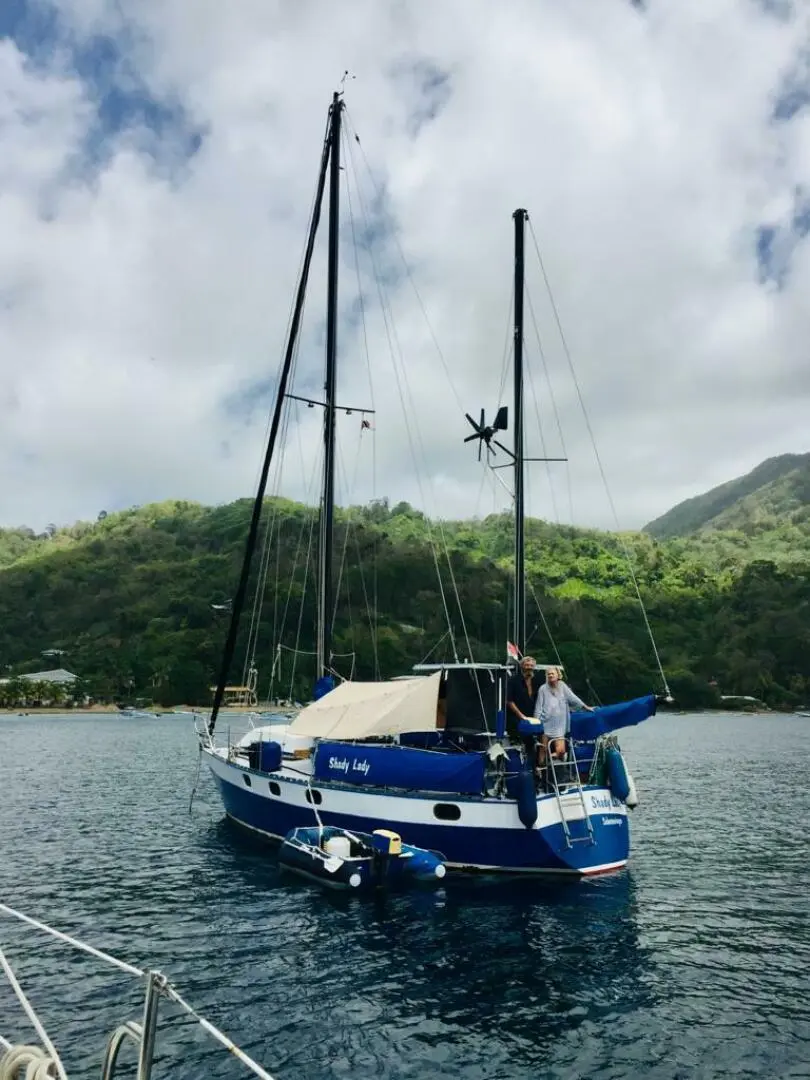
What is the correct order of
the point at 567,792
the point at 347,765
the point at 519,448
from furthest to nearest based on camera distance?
the point at 519,448, the point at 347,765, the point at 567,792

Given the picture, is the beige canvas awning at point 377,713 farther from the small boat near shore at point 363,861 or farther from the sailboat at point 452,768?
the small boat near shore at point 363,861

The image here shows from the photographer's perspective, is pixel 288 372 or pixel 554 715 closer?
pixel 554 715

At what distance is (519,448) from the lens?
26891 mm

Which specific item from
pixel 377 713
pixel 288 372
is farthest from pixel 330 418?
pixel 377 713

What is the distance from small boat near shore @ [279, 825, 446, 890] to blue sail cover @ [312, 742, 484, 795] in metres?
1.52

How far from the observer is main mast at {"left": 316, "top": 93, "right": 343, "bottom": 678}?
28938 millimetres

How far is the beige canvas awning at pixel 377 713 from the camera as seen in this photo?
78.4 feet

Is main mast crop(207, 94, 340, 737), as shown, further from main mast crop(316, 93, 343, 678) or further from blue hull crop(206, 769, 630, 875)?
blue hull crop(206, 769, 630, 875)

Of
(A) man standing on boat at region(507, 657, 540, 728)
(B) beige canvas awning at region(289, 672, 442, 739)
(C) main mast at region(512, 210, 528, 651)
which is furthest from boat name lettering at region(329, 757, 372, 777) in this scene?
(C) main mast at region(512, 210, 528, 651)

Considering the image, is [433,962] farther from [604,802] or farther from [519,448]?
[519,448]

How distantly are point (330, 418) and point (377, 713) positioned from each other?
12.1 m

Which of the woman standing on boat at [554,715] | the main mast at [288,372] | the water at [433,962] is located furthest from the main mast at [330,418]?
the woman standing on boat at [554,715]

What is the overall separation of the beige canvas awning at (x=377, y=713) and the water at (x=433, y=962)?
4.32m

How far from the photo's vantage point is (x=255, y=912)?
63.4ft
